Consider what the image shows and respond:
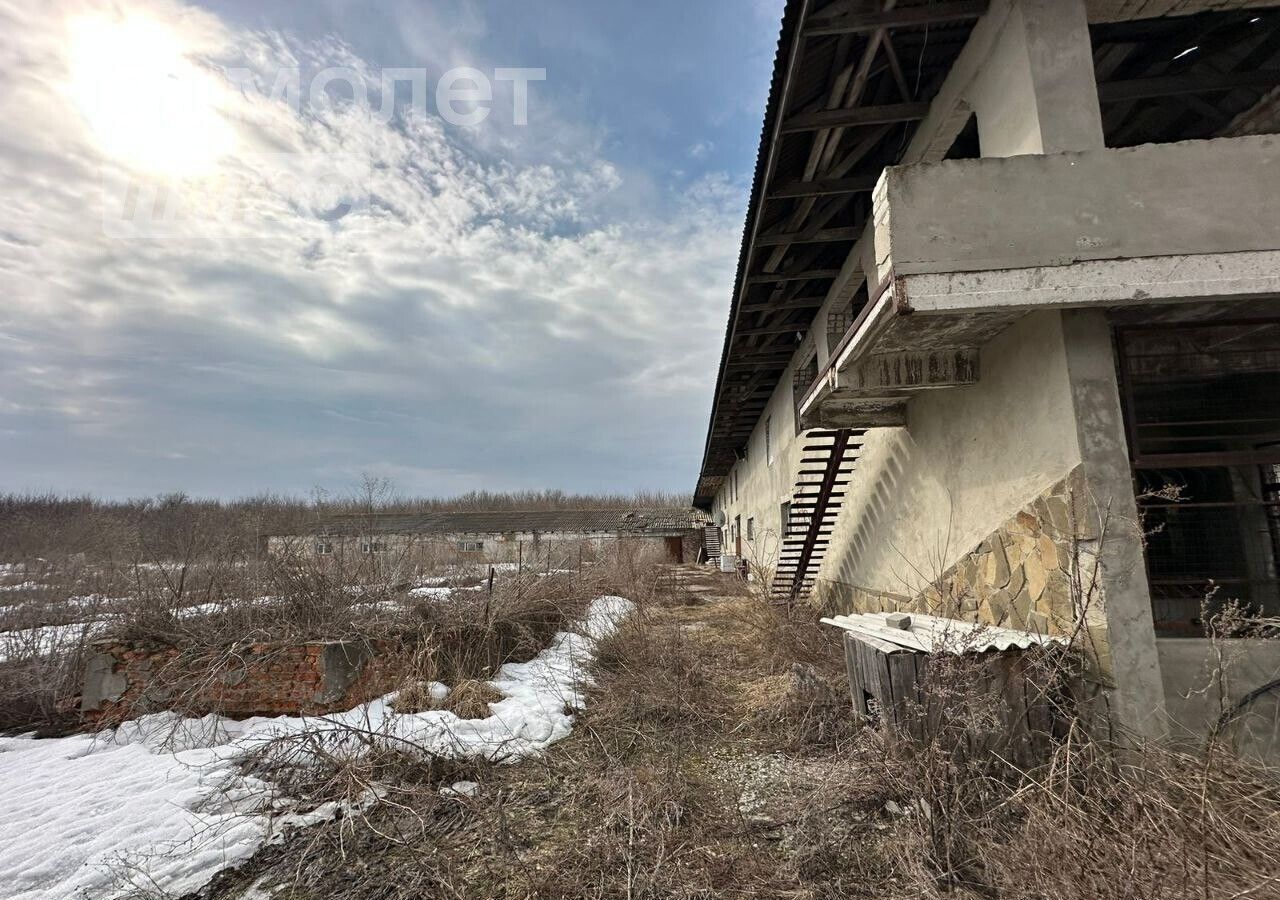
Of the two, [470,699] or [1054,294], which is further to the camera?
[470,699]

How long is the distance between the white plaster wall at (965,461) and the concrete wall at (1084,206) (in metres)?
0.66

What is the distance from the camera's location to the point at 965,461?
5945 millimetres

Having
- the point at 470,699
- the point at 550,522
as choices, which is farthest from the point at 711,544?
the point at 470,699

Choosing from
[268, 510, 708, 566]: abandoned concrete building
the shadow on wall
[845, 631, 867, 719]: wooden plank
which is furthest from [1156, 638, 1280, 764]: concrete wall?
[268, 510, 708, 566]: abandoned concrete building

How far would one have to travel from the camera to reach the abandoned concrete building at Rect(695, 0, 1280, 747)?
4.02 metres

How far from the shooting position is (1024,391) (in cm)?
491

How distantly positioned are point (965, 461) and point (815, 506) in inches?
146

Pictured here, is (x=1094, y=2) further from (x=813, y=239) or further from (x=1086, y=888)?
(x=1086, y=888)

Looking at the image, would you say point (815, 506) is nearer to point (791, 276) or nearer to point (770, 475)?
point (791, 276)

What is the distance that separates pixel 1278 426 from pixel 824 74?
21.9ft

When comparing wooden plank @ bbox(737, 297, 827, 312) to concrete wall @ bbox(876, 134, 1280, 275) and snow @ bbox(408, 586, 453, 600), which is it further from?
snow @ bbox(408, 586, 453, 600)

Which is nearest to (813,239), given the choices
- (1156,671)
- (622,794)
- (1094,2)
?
(1094,2)

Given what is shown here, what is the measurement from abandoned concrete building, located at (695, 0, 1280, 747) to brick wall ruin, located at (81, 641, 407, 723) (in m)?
6.13

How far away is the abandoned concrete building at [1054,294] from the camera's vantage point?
4020mm
